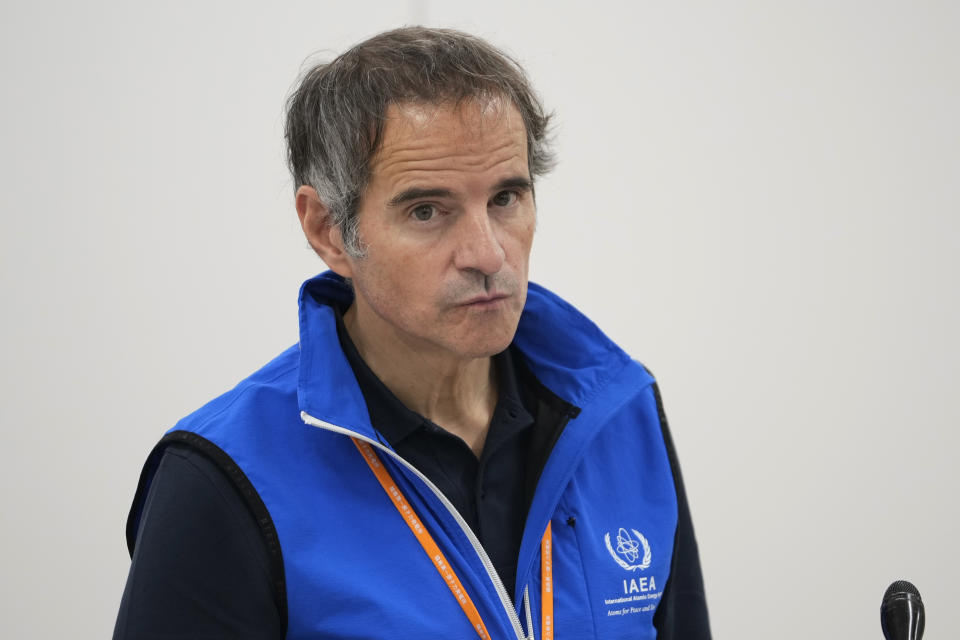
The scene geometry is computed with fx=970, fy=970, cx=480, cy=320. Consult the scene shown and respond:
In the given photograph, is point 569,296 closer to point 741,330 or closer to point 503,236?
point 741,330

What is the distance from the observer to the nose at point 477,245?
3.53ft

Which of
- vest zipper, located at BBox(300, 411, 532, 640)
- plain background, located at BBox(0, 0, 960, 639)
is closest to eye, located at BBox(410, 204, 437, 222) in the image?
vest zipper, located at BBox(300, 411, 532, 640)

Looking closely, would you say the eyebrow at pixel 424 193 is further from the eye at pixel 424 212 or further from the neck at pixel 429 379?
the neck at pixel 429 379

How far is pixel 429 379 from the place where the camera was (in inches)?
47.2

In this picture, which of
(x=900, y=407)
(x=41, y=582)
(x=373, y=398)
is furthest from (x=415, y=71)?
(x=900, y=407)

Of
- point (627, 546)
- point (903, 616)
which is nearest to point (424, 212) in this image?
point (627, 546)

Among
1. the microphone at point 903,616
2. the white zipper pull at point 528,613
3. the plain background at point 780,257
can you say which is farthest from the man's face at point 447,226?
the plain background at point 780,257

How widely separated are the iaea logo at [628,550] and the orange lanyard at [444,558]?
9 cm

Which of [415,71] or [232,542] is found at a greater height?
[415,71]

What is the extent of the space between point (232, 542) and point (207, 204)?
4.42 feet

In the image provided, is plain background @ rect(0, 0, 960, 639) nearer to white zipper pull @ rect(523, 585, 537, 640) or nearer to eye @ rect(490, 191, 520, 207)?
eye @ rect(490, 191, 520, 207)

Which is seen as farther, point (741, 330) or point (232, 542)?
point (741, 330)

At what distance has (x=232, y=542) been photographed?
98 cm

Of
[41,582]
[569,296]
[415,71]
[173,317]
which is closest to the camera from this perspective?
[415,71]
